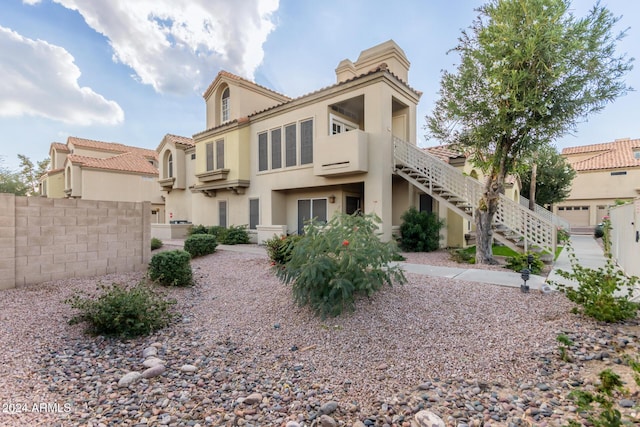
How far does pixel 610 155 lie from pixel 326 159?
104 ft

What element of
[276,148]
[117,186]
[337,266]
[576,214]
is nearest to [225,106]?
[276,148]

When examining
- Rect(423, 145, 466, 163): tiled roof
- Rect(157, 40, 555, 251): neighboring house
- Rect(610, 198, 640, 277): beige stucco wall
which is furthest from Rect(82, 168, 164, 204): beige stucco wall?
Rect(610, 198, 640, 277): beige stucco wall

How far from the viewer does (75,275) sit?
22.3ft

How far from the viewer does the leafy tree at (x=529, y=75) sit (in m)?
7.13

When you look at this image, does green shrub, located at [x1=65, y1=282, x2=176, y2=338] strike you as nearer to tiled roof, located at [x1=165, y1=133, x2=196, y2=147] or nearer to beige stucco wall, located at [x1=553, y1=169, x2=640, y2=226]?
tiled roof, located at [x1=165, y1=133, x2=196, y2=147]

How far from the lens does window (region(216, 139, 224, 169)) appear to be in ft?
51.3

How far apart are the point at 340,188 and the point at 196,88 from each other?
491 inches

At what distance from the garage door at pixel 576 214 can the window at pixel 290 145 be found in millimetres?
29090

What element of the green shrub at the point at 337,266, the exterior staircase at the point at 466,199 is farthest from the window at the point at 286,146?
the green shrub at the point at 337,266

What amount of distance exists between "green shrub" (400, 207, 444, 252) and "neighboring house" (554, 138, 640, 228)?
77.9 ft

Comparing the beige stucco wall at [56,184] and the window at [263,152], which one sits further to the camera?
Result: the beige stucco wall at [56,184]

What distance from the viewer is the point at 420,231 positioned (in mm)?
11086

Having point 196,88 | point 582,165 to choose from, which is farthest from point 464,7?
point 582,165

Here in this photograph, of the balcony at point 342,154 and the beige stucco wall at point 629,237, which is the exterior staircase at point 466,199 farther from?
the beige stucco wall at point 629,237
